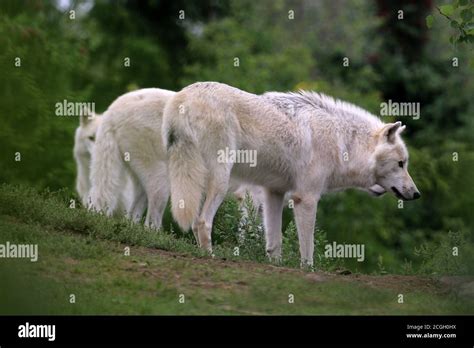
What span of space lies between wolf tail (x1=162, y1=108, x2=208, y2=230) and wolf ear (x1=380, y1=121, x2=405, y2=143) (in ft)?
7.34

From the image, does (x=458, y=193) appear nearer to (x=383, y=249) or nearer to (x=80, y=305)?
(x=383, y=249)

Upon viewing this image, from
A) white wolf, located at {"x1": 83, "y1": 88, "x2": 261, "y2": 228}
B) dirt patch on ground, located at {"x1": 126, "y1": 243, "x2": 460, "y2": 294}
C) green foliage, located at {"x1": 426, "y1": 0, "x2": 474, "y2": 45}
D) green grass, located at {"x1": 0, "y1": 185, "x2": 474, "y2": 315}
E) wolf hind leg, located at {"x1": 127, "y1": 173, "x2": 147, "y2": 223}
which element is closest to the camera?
green grass, located at {"x1": 0, "y1": 185, "x2": 474, "y2": 315}

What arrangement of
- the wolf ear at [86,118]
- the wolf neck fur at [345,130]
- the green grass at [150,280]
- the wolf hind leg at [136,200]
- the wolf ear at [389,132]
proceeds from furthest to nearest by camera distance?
1. the wolf ear at [86,118]
2. the wolf hind leg at [136,200]
3. the wolf ear at [389,132]
4. the wolf neck fur at [345,130]
5. the green grass at [150,280]

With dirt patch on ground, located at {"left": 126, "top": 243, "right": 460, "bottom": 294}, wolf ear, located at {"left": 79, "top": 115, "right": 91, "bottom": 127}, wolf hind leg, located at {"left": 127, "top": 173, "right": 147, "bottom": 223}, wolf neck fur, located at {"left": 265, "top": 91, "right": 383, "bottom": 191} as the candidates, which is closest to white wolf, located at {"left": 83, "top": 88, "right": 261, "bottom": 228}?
wolf hind leg, located at {"left": 127, "top": 173, "right": 147, "bottom": 223}

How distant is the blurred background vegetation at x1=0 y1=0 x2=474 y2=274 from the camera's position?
638 inches

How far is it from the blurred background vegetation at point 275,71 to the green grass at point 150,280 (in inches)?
188

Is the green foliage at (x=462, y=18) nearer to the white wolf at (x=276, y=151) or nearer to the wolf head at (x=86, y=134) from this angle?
the white wolf at (x=276, y=151)

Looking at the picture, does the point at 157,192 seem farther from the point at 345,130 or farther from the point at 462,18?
the point at 462,18

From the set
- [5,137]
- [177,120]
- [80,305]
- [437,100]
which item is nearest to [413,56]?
[437,100]

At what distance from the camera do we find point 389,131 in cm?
1098

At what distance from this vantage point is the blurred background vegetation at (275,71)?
53.1 feet

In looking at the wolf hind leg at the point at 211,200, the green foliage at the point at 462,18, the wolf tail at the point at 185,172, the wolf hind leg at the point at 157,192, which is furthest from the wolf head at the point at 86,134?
the green foliage at the point at 462,18

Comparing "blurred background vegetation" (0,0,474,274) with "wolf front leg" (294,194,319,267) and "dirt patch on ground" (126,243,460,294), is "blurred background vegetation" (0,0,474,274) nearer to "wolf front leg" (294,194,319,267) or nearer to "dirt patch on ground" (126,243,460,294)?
"wolf front leg" (294,194,319,267)

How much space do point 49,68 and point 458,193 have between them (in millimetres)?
8338
